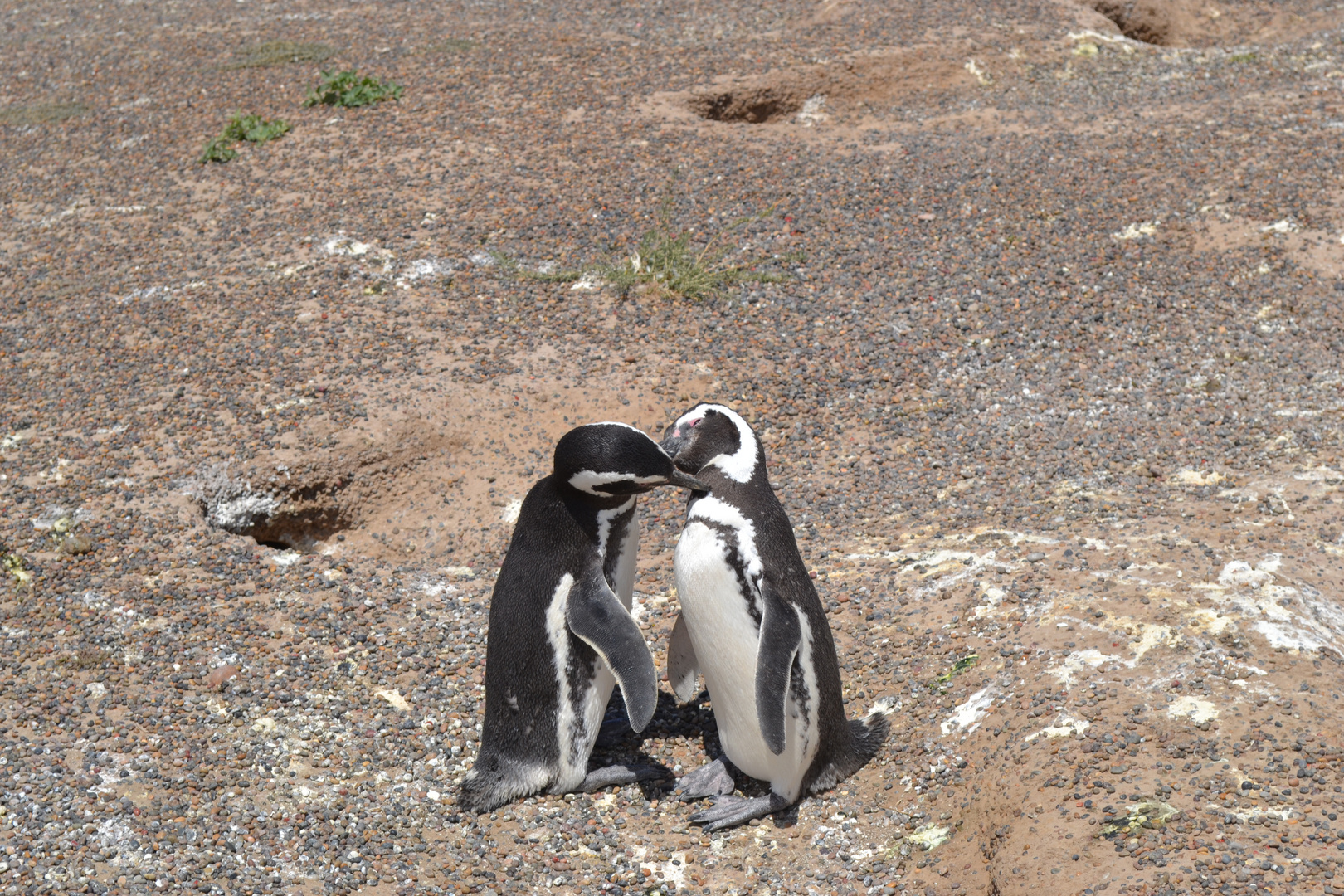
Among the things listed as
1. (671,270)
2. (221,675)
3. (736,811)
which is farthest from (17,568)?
(671,270)

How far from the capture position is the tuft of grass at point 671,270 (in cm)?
873

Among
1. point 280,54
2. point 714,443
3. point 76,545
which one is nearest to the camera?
point 714,443

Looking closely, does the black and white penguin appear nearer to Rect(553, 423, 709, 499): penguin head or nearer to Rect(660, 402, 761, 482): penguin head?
Rect(553, 423, 709, 499): penguin head

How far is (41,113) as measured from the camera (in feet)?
39.7

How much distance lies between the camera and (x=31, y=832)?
166 inches

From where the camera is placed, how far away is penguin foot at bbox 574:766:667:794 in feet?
16.0

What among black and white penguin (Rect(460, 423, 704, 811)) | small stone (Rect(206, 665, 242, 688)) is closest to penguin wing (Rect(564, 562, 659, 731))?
black and white penguin (Rect(460, 423, 704, 811))

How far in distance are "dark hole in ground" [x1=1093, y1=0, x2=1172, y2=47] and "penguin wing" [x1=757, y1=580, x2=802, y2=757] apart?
11.7 metres

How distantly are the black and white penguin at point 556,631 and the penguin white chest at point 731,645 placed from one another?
10.0 inches

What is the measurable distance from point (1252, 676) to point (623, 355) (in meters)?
4.66

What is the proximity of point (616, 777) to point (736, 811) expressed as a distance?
0.55m

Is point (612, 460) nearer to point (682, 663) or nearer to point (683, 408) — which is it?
point (682, 663)

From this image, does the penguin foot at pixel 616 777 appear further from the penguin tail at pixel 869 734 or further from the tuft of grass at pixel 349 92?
the tuft of grass at pixel 349 92

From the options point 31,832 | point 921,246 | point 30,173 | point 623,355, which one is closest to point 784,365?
point 623,355
